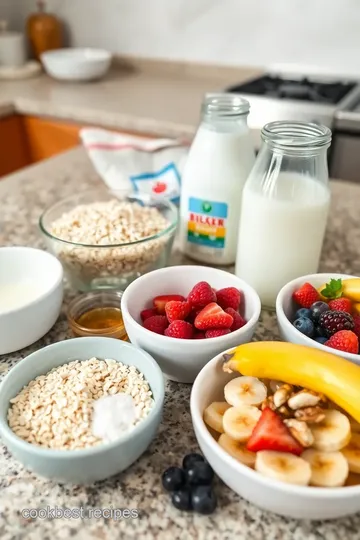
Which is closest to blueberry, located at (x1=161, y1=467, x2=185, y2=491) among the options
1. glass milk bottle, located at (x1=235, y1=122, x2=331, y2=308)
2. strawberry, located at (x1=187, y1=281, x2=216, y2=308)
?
strawberry, located at (x1=187, y1=281, x2=216, y2=308)

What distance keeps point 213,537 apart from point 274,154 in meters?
0.52

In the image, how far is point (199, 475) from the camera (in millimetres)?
544

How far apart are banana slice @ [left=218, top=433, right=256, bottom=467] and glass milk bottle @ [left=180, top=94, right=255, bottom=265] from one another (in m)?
0.45

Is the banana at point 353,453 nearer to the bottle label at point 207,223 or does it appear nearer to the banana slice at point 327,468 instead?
the banana slice at point 327,468

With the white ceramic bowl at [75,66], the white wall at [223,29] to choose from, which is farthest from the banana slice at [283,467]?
the white ceramic bowl at [75,66]

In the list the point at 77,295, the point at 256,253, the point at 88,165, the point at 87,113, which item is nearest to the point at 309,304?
the point at 256,253

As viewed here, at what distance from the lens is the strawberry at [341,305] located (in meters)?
0.71

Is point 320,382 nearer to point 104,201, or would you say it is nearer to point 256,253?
point 256,253

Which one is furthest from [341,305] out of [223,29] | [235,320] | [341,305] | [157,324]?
[223,29]

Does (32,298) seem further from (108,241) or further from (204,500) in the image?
(204,500)

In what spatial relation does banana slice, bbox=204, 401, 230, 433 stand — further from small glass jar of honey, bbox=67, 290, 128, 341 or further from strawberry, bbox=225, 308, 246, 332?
small glass jar of honey, bbox=67, 290, 128, 341

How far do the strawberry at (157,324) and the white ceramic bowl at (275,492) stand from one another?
0.15 metres

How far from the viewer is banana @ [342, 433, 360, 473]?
1.73 ft

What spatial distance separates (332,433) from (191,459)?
151 mm
